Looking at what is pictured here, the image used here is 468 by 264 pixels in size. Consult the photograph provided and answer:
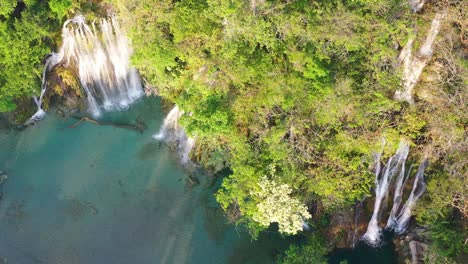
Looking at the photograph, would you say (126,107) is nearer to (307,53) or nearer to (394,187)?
(307,53)

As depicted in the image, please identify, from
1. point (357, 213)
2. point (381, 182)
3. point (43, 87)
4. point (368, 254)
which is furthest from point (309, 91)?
point (43, 87)

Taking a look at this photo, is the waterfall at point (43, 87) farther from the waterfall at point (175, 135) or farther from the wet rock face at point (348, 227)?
the wet rock face at point (348, 227)

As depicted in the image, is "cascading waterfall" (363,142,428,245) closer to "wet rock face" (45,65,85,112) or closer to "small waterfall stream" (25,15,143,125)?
"small waterfall stream" (25,15,143,125)

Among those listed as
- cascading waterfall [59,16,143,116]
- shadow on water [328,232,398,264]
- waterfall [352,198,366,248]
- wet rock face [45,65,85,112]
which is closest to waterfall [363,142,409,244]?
shadow on water [328,232,398,264]

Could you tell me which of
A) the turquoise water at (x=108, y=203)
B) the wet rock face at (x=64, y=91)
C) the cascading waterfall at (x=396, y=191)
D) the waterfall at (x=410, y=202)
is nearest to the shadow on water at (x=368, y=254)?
the cascading waterfall at (x=396, y=191)

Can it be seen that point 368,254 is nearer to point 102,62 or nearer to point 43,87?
point 102,62

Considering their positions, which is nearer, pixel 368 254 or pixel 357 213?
pixel 357 213
